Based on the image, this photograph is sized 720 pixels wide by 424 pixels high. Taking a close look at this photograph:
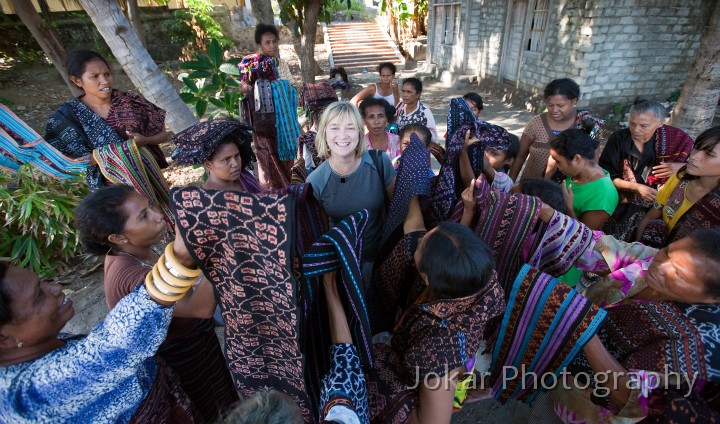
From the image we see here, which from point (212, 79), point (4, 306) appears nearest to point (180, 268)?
point (4, 306)

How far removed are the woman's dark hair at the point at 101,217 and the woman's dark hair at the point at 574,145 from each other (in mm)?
2563

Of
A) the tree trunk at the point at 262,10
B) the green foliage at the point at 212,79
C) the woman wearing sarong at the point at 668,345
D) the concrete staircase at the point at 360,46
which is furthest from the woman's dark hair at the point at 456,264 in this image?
the concrete staircase at the point at 360,46

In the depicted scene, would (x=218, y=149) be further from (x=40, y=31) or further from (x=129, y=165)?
(x=40, y=31)

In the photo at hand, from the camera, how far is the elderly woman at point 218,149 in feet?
6.77

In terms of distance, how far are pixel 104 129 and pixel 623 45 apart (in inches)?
357

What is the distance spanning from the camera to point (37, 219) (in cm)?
350

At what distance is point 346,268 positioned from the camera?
1301 millimetres

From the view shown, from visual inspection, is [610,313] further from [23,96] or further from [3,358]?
[23,96]

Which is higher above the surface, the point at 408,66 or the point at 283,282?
the point at 283,282

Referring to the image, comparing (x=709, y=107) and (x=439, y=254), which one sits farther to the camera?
(x=709, y=107)

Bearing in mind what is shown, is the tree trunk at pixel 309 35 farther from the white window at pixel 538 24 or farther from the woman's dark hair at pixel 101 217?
the woman's dark hair at pixel 101 217

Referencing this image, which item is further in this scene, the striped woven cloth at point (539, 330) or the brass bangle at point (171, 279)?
the striped woven cloth at point (539, 330)

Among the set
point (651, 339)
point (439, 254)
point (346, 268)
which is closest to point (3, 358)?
point (346, 268)

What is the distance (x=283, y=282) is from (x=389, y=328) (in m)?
0.98
